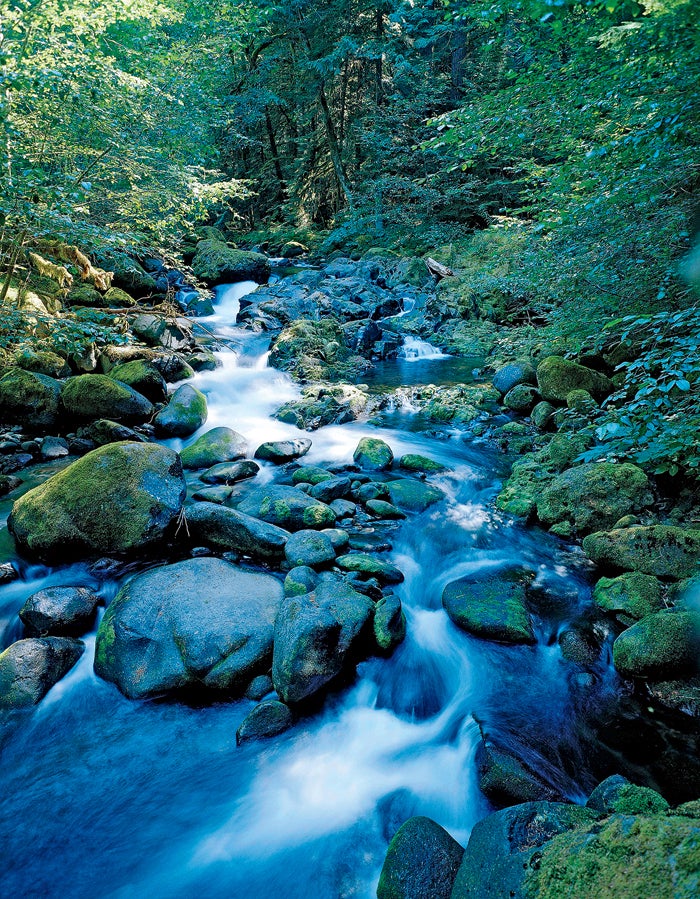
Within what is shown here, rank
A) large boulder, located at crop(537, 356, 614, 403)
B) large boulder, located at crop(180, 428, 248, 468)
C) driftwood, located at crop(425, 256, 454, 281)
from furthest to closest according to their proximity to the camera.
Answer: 1. driftwood, located at crop(425, 256, 454, 281)
2. large boulder, located at crop(537, 356, 614, 403)
3. large boulder, located at crop(180, 428, 248, 468)

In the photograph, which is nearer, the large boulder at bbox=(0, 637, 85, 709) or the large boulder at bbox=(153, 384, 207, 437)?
the large boulder at bbox=(0, 637, 85, 709)

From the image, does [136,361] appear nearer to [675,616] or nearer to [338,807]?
[338,807]

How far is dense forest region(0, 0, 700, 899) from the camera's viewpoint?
9.86ft

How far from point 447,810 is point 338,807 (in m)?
0.75

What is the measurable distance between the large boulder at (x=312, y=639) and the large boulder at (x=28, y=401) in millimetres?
6692

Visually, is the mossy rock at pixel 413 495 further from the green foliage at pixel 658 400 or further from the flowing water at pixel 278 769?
the green foliage at pixel 658 400

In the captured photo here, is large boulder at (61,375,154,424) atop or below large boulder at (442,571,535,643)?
atop

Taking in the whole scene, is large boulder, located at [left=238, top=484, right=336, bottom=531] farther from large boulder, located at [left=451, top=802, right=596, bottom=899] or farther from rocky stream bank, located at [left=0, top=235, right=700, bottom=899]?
large boulder, located at [left=451, top=802, right=596, bottom=899]

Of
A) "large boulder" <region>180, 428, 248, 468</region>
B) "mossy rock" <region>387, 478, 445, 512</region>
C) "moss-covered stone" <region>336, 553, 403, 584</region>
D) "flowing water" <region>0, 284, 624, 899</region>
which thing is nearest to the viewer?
"flowing water" <region>0, 284, 624, 899</region>

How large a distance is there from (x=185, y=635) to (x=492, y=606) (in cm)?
285

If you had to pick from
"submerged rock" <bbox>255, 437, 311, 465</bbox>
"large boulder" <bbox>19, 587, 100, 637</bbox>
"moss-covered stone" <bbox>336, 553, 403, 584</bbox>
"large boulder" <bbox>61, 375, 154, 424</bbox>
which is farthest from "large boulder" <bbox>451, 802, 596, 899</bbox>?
"large boulder" <bbox>61, 375, 154, 424</bbox>

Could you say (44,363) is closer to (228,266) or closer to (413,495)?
(413,495)

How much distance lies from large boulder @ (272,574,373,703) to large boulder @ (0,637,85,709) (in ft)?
6.14

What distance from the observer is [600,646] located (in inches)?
162
